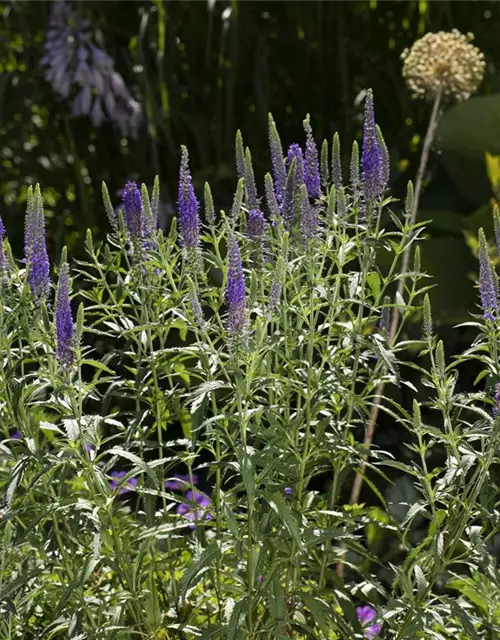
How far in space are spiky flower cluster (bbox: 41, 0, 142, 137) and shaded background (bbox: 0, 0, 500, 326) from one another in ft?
0.27

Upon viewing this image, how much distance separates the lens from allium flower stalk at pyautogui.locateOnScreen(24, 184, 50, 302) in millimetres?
2002

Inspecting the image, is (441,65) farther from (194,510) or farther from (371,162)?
(194,510)

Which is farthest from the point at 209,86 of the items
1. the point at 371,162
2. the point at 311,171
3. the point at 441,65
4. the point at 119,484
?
the point at 119,484

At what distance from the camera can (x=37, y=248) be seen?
2045mm

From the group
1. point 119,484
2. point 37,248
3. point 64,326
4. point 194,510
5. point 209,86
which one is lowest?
point 194,510

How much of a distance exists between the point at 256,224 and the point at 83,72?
308 centimetres

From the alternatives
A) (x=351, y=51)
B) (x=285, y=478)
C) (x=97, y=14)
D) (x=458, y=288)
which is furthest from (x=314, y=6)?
(x=285, y=478)

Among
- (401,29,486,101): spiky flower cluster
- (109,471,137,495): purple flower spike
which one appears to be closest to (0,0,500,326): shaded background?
(401,29,486,101): spiky flower cluster

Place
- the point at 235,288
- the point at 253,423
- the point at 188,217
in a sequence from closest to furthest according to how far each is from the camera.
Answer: the point at 235,288 → the point at 188,217 → the point at 253,423

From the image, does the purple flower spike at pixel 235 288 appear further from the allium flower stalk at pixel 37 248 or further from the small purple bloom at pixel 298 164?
the allium flower stalk at pixel 37 248

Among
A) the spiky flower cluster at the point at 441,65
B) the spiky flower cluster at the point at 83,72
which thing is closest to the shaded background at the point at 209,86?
the spiky flower cluster at the point at 83,72

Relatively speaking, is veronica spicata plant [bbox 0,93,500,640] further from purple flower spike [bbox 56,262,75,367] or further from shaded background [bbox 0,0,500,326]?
shaded background [bbox 0,0,500,326]

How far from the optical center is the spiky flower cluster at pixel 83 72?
197 inches

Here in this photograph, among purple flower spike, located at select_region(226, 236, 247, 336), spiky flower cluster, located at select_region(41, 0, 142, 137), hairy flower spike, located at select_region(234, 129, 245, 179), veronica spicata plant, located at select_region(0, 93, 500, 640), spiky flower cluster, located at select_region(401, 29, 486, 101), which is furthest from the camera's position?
spiky flower cluster, located at select_region(41, 0, 142, 137)
